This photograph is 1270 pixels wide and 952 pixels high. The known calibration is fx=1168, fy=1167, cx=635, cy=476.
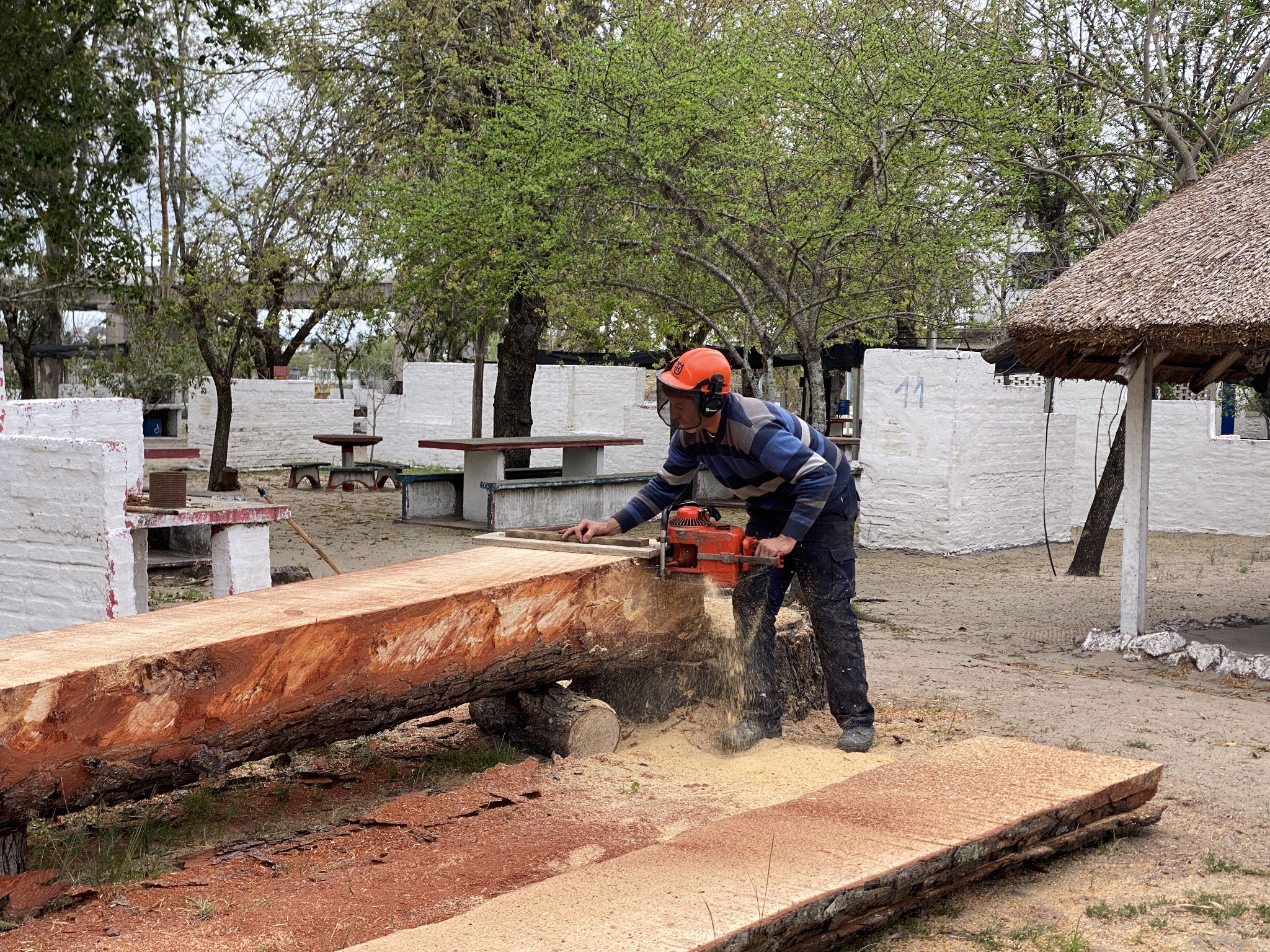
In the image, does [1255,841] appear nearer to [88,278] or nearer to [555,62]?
[555,62]

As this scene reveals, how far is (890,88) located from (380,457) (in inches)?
625

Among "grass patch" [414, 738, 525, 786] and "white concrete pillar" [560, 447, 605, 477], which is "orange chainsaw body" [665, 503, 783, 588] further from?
"white concrete pillar" [560, 447, 605, 477]

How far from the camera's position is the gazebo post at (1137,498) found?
801 centimetres

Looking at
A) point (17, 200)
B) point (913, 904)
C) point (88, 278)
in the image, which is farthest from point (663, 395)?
point (88, 278)

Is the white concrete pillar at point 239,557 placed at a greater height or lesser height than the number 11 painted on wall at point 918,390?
lesser

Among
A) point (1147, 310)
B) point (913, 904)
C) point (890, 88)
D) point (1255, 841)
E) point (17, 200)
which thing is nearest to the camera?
point (913, 904)

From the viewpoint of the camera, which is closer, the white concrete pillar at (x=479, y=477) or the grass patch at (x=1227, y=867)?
the grass patch at (x=1227, y=867)

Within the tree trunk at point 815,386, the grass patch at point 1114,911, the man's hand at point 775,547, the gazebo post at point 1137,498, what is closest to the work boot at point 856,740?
the man's hand at point 775,547

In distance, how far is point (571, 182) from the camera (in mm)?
10797

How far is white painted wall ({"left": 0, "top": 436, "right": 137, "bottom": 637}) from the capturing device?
626 centimetres

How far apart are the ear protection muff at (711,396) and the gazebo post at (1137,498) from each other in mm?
4549

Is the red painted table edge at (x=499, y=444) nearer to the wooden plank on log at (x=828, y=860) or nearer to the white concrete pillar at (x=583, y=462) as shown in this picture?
the white concrete pillar at (x=583, y=462)

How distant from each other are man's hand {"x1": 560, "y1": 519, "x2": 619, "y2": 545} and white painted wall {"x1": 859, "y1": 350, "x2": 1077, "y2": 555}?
7.80 meters

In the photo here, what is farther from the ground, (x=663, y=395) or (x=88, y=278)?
(x=88, y=278)
